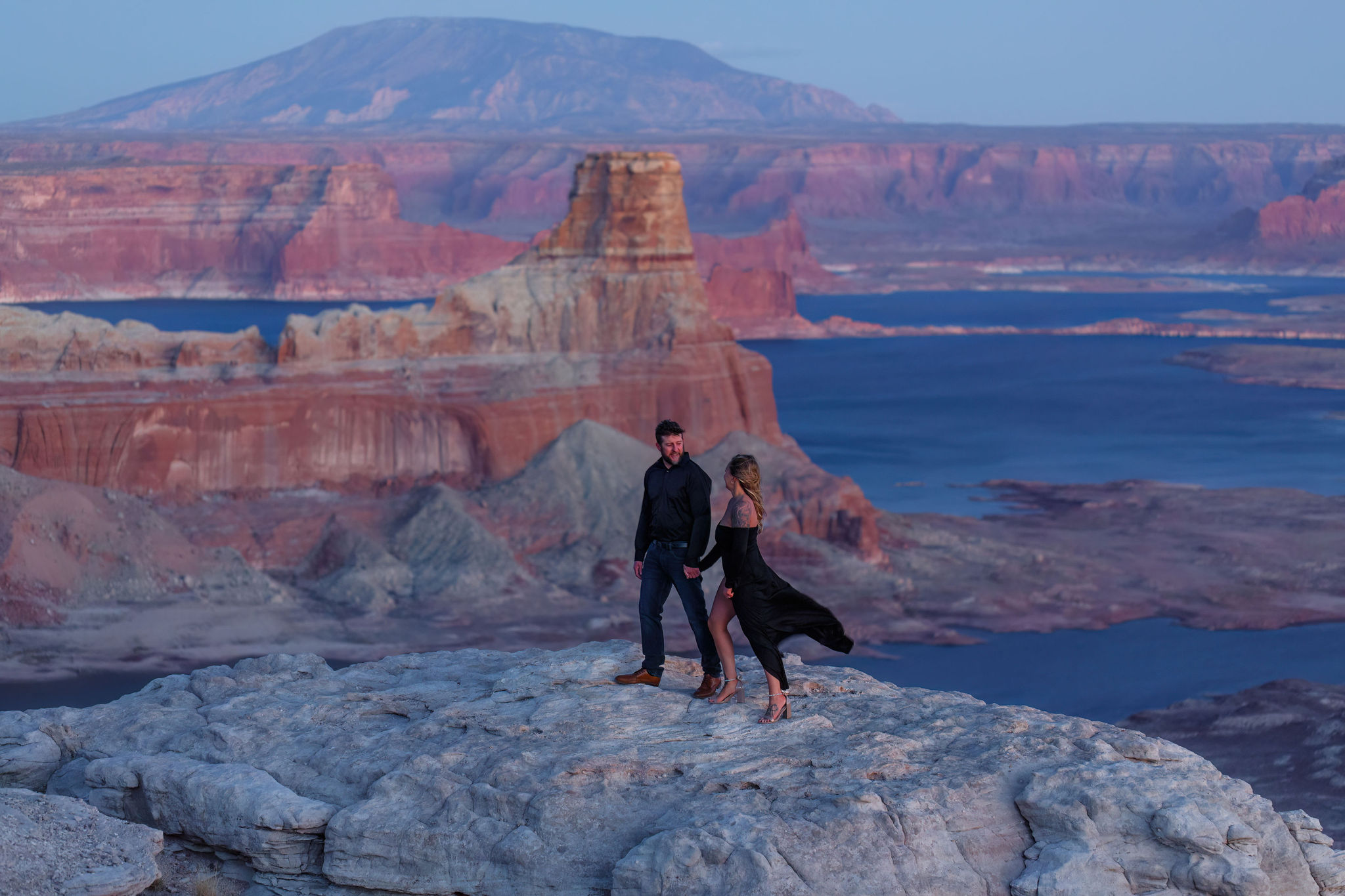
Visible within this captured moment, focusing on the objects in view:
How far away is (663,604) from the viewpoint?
1114 cm

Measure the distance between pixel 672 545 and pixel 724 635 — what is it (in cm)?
78

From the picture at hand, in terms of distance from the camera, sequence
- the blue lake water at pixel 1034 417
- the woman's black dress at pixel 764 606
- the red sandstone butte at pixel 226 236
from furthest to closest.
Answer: the red sandstone butte at pixel 226 236, the blue lake water at pixel 1034 417, the woman's black dress at pixel 764 606

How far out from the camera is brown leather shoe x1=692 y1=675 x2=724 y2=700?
36.2 feet

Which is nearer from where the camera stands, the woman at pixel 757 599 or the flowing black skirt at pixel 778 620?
the woman at pixel 757 599

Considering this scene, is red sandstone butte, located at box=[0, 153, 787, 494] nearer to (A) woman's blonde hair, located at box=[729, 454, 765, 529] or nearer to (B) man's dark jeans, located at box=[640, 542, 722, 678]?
(B) man's dark jeans, located at box=[640, 542, 722, 678]

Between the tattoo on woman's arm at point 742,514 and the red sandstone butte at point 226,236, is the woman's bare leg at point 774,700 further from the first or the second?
the red sandstone butte at point 226,236

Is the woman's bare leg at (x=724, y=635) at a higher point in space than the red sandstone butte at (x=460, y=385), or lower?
higher

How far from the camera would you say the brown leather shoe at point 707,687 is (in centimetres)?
1105

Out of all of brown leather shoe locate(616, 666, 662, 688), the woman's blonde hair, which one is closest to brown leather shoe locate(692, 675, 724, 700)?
brown leather shoe locate(616, 666, 662, 688)

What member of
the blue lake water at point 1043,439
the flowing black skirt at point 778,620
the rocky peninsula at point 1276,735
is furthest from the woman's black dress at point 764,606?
the blue lake water at point 1043,439

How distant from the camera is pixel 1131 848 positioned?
9.11 m

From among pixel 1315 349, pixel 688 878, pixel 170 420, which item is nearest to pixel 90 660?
pixel 170 420

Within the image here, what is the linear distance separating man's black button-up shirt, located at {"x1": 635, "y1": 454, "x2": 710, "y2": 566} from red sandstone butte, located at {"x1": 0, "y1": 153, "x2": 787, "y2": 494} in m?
24.6

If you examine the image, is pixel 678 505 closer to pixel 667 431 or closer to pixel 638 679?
pixel 667 431
